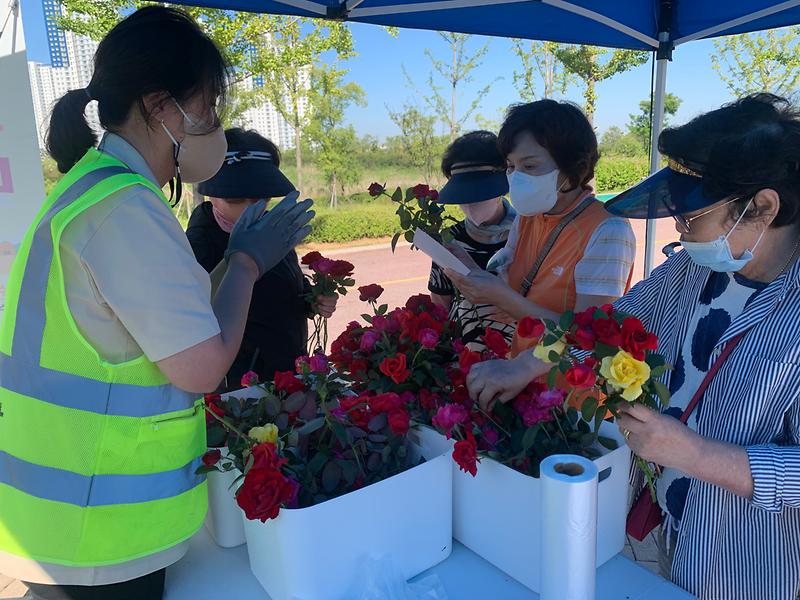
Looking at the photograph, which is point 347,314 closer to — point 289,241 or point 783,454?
point 289,241

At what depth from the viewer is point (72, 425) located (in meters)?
0.91

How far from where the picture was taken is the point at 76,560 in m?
0.93

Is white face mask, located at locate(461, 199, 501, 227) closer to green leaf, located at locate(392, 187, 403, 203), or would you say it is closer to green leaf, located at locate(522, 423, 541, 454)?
green leaf, located at locate(392, 187, 403, 203)

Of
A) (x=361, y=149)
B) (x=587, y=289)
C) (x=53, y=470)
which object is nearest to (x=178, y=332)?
(x=53, y=470)

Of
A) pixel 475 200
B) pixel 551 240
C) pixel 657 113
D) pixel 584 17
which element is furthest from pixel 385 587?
pixel 657 113

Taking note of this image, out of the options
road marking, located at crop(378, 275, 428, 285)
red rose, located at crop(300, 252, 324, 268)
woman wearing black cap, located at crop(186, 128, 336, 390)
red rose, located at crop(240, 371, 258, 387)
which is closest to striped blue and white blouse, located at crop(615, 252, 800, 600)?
red rose, located at crop(240, 371, 258, 387)

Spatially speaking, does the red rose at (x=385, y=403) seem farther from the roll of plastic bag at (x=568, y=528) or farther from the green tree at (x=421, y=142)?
the green tree at (x=421, y=142)

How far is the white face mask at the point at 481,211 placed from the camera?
2338 millimetres

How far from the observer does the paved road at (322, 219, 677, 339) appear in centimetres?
694

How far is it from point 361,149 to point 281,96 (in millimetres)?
5764

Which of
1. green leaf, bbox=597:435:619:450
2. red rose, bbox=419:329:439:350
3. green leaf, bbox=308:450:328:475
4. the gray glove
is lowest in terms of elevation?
green leaf, bbox=597:435:619:450

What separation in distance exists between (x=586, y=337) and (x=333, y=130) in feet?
52.0

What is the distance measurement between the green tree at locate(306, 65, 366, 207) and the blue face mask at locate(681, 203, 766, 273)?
550 inches

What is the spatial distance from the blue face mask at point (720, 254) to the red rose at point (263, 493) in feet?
2.88
